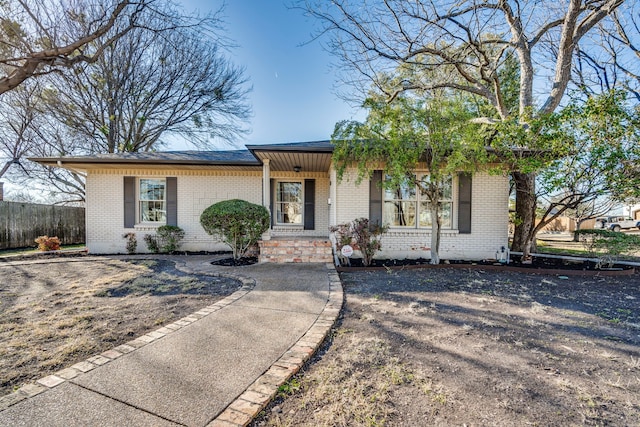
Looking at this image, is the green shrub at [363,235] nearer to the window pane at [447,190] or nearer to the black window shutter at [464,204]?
the window pane at [447,190]

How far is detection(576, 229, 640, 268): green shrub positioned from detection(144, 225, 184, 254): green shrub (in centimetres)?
1099

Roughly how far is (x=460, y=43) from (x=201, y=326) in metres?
9.79

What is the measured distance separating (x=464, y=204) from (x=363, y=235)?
3178 mm

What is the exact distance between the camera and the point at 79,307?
12.8ft

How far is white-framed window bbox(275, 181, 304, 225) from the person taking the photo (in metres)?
10.1

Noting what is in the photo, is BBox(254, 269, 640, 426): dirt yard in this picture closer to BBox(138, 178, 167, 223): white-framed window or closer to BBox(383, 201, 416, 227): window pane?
BBox(383, 201, 416, 227): window pane

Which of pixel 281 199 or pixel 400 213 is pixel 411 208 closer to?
pixel 400 213

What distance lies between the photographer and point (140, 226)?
9.04 metres

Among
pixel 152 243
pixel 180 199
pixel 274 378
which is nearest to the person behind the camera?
pixel 274 378

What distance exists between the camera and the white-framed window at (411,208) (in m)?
7.84

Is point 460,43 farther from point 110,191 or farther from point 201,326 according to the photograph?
point 110,191

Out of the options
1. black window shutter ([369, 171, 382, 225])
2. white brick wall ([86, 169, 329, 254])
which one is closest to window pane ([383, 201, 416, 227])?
black window shutter ([369, 171, 382, 225])

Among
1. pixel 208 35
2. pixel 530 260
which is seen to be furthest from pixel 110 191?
pixel 530 260

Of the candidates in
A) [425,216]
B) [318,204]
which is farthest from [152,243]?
[425,216]
